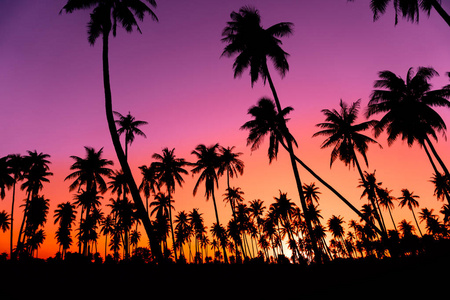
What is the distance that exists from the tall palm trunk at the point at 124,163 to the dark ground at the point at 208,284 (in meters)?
1.68

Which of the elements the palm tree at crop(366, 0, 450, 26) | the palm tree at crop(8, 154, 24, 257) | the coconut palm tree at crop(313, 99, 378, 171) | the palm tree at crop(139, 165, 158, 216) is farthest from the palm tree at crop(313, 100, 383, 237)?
the palm tree at crop(8, 154, 24, 257)

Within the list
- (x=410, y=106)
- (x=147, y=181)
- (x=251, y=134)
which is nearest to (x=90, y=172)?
(x=147, y=181)

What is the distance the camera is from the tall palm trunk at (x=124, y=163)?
9.52 metres

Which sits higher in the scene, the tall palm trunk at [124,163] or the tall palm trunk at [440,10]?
the tall palm trunk at [440,10]

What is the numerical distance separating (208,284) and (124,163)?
6.82 metres

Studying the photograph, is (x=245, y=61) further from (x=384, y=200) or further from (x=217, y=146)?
(x=384, y=200)

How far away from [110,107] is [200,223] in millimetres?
51235

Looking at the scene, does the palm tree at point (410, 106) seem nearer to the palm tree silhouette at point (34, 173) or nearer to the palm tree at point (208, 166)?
the palm tree at point (208, 166)

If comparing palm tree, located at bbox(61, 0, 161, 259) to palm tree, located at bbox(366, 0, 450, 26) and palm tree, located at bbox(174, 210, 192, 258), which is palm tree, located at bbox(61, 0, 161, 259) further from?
palm tree, located at bbox(174, 210, 192, 258)

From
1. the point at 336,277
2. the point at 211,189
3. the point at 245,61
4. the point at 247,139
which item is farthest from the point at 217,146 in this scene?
the point at 336,277

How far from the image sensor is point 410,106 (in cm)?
2102

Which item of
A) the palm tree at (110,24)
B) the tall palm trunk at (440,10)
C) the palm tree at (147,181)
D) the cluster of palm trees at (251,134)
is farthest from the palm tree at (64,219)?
the tall palm trunk at (440,10)

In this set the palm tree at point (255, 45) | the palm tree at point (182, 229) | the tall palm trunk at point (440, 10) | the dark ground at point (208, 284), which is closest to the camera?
the dark ground at point (208, 284)

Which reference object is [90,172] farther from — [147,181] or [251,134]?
[251,134]
